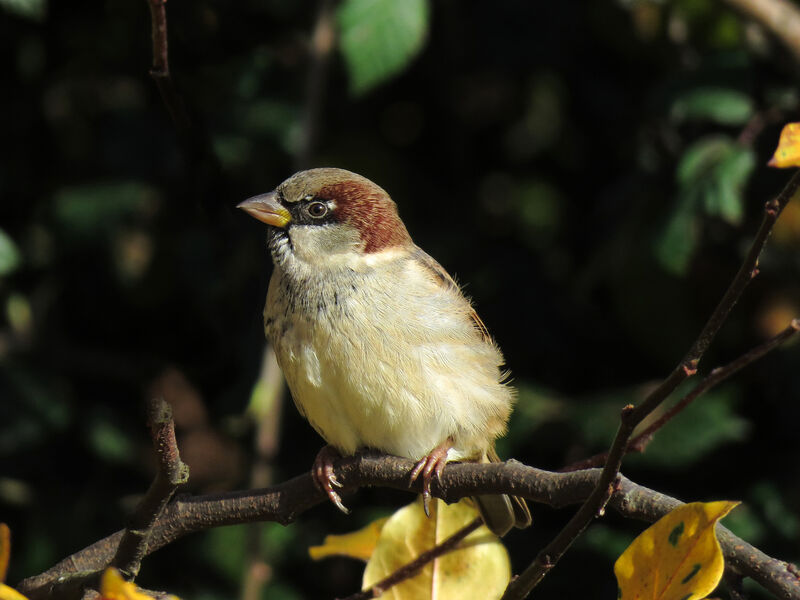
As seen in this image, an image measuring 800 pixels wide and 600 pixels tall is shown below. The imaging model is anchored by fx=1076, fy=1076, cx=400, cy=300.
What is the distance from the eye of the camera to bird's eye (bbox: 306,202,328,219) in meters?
2.52

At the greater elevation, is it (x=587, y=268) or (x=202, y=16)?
(x=202, y=16)

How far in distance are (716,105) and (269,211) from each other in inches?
47.4

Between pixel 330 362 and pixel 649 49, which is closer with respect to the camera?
pixel 330 362

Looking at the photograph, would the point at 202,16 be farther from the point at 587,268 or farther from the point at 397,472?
the point at 397,472

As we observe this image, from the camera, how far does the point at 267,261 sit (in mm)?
2689

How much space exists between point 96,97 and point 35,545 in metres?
1.42

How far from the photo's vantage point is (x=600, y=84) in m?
3.50

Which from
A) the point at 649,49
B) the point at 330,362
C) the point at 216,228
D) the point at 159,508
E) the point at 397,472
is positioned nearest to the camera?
the point at 159,508

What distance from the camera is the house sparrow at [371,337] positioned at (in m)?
2.24

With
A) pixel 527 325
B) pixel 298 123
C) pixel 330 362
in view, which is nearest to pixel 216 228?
pixel 298 123

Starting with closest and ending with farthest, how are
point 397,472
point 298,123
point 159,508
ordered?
point 159,508 → point 397,472 → point 298,123

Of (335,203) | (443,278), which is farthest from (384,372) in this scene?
(335,203)

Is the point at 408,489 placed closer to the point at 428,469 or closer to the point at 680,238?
the point at 428,469

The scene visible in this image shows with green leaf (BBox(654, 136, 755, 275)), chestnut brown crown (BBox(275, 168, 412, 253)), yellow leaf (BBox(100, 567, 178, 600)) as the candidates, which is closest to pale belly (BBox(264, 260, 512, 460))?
chestnut brown crown (BBox(275, 168, 412, 253))
